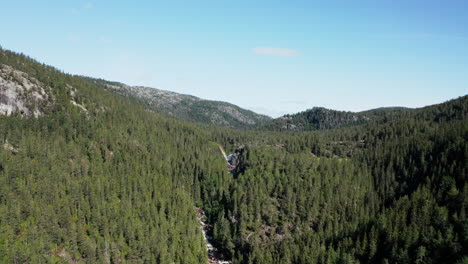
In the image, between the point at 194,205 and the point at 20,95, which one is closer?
the point at 20,95

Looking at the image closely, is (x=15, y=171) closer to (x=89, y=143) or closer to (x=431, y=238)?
(x=89, y=143)

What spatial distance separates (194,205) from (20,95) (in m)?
119

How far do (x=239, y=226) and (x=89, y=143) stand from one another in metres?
95.7

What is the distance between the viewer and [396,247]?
116625mm

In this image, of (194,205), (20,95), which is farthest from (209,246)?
(20,95)

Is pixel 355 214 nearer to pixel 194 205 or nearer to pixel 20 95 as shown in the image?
pixel 194 205

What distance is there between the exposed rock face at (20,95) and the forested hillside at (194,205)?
208 cm

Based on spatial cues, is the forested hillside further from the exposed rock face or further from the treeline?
the exposed rock face

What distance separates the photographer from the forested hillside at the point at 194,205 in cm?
11788

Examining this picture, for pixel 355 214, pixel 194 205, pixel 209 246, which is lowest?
pixel 209 246

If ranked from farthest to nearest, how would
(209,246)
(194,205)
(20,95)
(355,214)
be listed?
1. (194,205)
2. (20,95)
3. (355,214)
4. (209,246)

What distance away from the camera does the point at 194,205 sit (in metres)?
190

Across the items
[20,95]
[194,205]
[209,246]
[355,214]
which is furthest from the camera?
[194,205]

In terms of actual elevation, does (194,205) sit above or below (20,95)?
below
